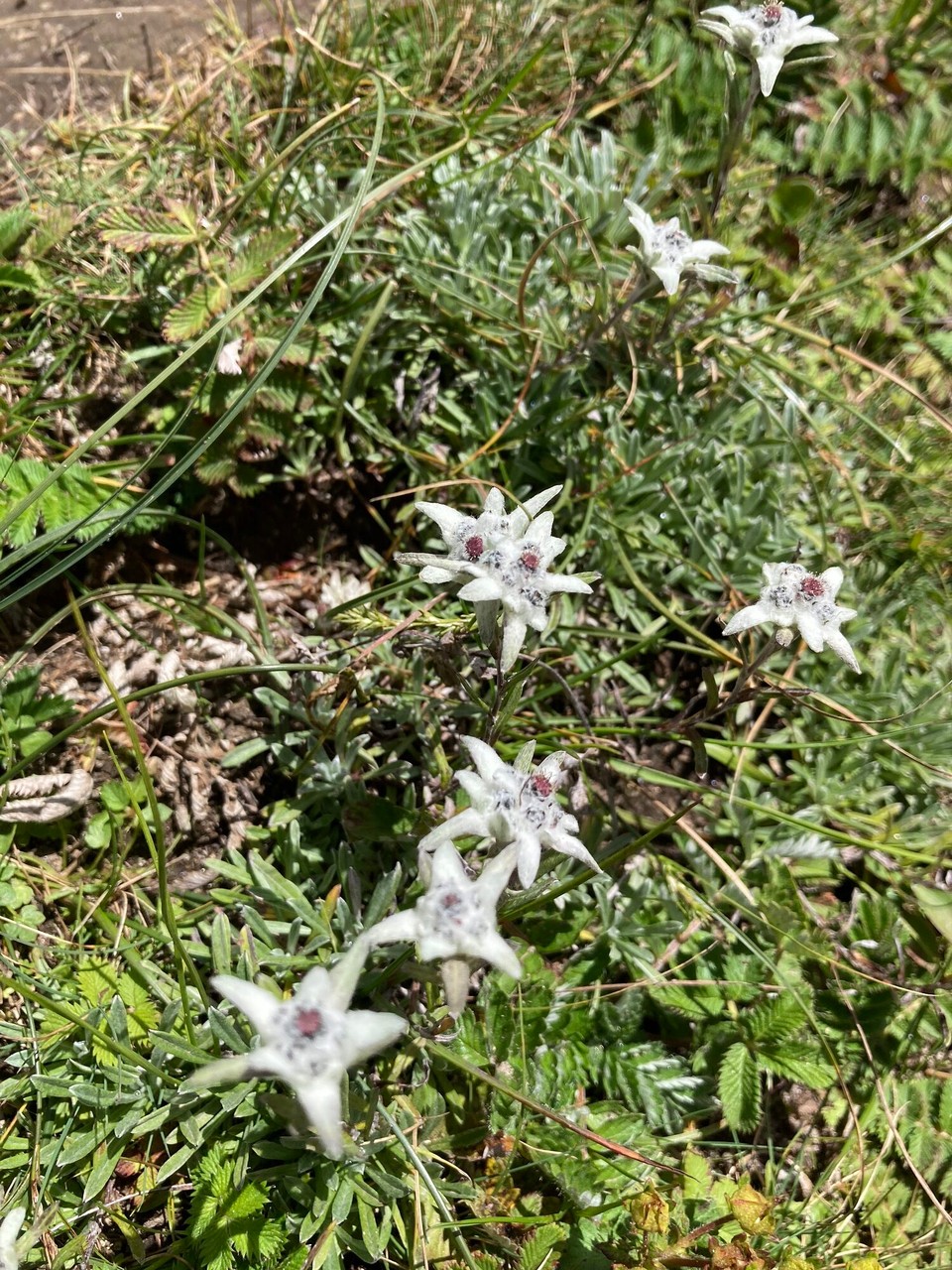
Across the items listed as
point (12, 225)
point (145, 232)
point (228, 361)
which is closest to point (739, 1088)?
point (228, 361)

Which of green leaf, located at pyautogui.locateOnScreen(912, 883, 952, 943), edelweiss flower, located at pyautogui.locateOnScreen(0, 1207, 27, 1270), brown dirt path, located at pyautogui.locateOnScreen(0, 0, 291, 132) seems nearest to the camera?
edelweiss flower, located at pyautogui.locateOnScreen(0, 1207, 27, 1270)

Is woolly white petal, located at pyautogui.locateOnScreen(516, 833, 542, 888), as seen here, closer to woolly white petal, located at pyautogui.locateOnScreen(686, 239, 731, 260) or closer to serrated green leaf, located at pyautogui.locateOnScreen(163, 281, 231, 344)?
woolly white petal, located at pyautogui.locateOnScreen(686, 239, 731, 260)

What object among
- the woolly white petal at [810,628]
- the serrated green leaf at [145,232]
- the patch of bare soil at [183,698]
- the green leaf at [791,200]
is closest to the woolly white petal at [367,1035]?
the patch of bare soil at [183,698]

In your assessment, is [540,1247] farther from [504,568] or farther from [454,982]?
[504,568]

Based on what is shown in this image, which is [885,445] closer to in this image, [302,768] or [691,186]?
[691,186]

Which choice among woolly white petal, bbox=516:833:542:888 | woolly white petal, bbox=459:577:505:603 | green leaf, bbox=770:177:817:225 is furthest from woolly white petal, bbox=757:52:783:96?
woolly white petal, bbox=516:833:542:888

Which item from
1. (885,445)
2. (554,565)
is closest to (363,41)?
(554,565)

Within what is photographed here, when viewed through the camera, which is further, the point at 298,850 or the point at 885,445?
the point at 885,445
